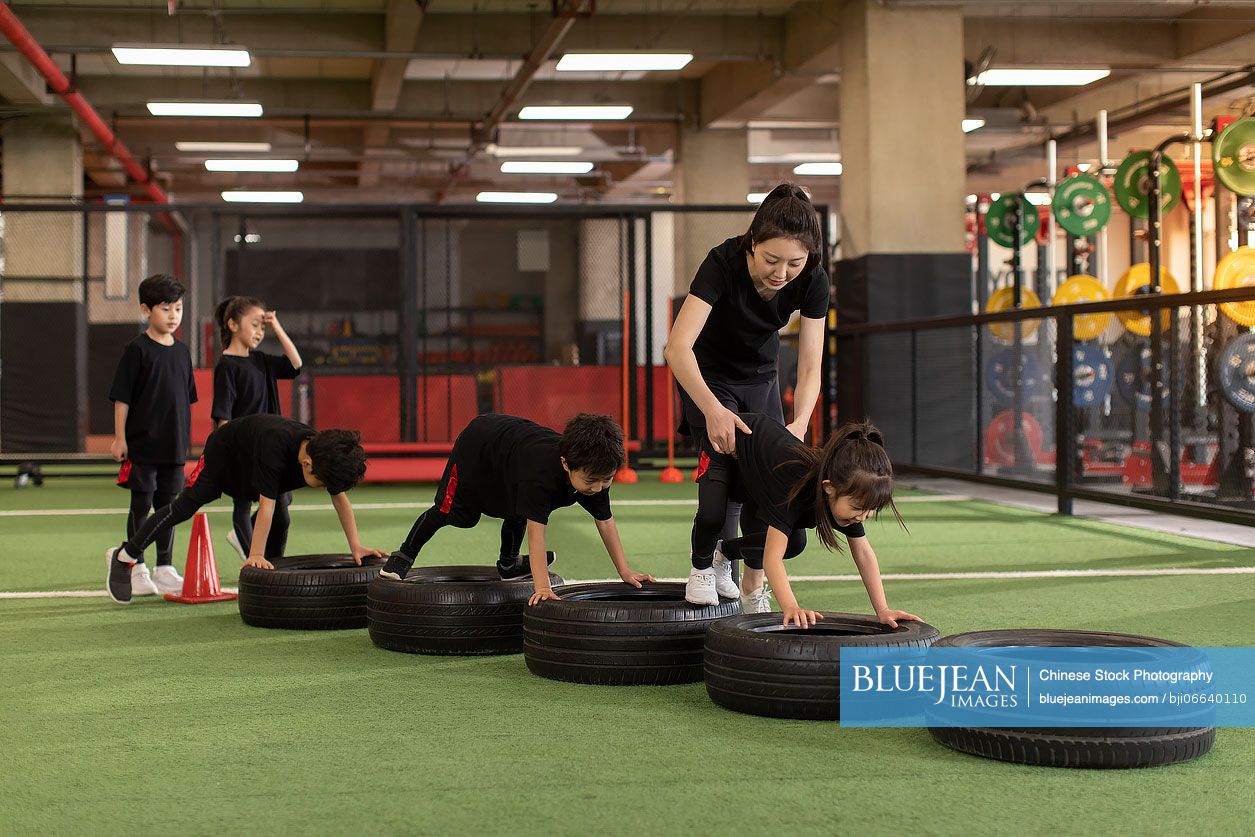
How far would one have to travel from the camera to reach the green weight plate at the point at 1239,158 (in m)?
9.26

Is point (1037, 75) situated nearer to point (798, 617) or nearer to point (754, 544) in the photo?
point (754, 544)

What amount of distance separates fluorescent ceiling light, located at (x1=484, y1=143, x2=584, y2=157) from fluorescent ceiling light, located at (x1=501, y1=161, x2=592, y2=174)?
170mm

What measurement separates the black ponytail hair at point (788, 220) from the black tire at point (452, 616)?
1.42 m

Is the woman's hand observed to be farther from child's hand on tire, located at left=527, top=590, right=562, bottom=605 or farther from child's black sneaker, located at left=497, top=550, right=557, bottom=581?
child's black sneaker, located at left=497, top=550, right=557, bottom=581

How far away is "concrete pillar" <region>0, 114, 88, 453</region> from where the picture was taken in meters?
14.9

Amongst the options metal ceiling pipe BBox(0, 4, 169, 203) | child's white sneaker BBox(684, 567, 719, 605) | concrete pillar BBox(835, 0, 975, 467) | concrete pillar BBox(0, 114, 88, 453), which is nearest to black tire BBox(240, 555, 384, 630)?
child's white sneaker BBox(684, 567, 719, 605)

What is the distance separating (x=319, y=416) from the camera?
12.6 meters

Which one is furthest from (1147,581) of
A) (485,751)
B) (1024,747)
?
(485,751)

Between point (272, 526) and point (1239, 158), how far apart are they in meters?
7.17

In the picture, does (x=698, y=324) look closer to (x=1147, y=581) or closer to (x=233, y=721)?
(x=233, y=721)

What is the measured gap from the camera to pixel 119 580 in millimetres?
5496

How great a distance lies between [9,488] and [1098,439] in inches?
379

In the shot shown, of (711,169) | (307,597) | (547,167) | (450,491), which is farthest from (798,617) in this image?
(547,167)

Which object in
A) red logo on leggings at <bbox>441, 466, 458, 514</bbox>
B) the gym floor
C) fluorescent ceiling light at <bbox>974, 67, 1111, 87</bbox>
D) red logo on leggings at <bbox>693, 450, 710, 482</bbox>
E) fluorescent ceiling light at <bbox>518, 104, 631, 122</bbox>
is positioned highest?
fluorescent ceiling light at <bbox>518, 104, 631, 122</bbox>
